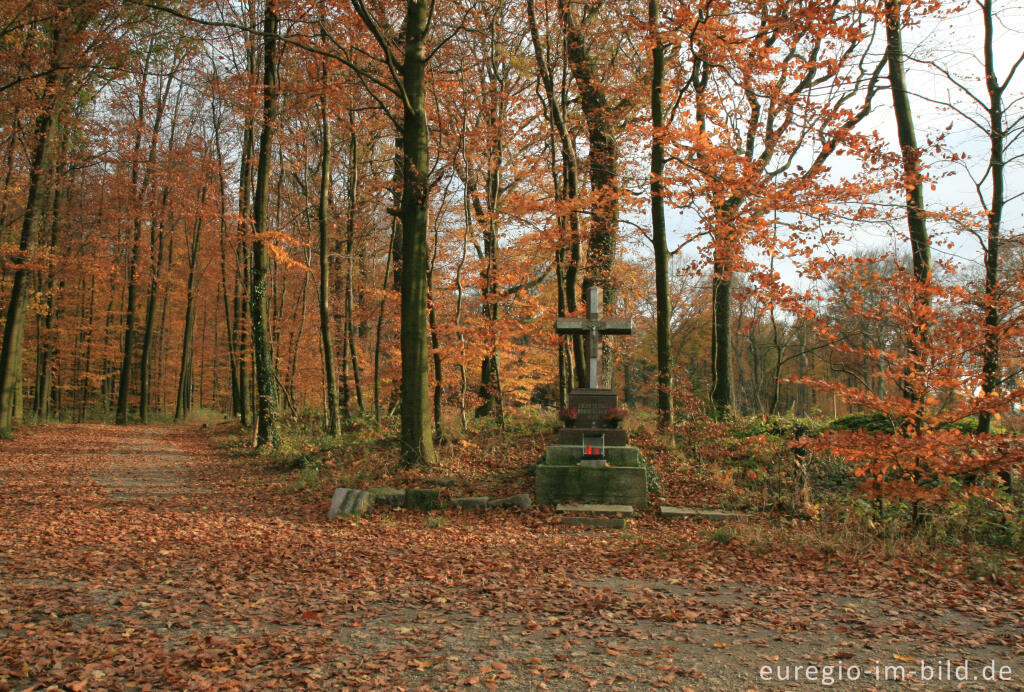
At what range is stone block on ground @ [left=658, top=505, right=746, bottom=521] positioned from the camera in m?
8.52

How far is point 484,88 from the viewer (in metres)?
14.6

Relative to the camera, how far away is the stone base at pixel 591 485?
9250 millimetres

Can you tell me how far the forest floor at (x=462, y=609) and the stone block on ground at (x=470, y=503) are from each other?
2.80ft

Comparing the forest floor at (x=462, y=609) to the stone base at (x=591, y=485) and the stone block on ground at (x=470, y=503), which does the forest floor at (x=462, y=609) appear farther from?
the stone base at (x=591, y=485)

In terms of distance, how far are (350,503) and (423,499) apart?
999 millimetres

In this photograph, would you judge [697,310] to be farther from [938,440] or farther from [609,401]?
[938,440]

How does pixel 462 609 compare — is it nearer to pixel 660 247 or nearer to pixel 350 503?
pixel 350 503

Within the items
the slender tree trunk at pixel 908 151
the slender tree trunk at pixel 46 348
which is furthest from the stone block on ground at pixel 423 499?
the slender tree trunk at pixel 46 348

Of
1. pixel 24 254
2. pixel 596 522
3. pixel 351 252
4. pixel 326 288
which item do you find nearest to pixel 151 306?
pixel 24 254

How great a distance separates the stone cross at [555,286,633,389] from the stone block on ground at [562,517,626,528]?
9.46 ft

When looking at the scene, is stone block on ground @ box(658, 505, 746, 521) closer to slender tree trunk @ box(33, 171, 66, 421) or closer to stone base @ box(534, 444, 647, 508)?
stone base @ box(534, 444, 647, 508)

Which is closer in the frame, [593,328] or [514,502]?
[514,502]

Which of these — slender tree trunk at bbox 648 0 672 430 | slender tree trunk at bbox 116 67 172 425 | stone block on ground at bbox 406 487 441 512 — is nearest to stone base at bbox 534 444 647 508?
stone block on ground at bbox 406 487 441 512

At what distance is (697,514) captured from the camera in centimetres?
864
